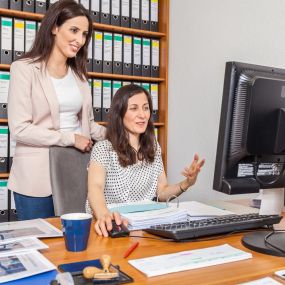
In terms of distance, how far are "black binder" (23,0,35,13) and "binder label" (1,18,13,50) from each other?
0.12 metres

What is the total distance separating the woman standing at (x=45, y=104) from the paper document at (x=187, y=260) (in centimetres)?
90

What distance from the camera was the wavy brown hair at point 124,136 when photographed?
1.56 metres

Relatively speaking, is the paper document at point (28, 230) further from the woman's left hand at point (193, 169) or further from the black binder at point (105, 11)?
the black binder at point (105, 11)

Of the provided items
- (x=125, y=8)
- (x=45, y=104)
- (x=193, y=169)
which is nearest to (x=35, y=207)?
(x=45, y=104)

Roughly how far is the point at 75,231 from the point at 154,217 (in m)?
0.30

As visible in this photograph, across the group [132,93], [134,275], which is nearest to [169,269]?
[134,275]

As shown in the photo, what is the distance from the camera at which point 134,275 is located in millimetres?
746

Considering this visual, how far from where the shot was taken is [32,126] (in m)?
1.72

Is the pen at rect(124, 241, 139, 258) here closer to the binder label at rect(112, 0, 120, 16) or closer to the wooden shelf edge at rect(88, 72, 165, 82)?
the wooden shelf edge at rect(88, 72, 165, 82)

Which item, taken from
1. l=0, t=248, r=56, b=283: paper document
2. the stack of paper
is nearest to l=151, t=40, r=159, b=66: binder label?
the stack of paper

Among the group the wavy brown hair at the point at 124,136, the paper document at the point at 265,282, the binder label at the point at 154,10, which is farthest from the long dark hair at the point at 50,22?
the paper document at the point at 265,282

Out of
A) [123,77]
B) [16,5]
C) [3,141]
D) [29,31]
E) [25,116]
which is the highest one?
[16,5]

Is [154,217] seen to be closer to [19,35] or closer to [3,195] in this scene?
[3,195]

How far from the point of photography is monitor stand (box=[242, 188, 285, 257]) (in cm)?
90
